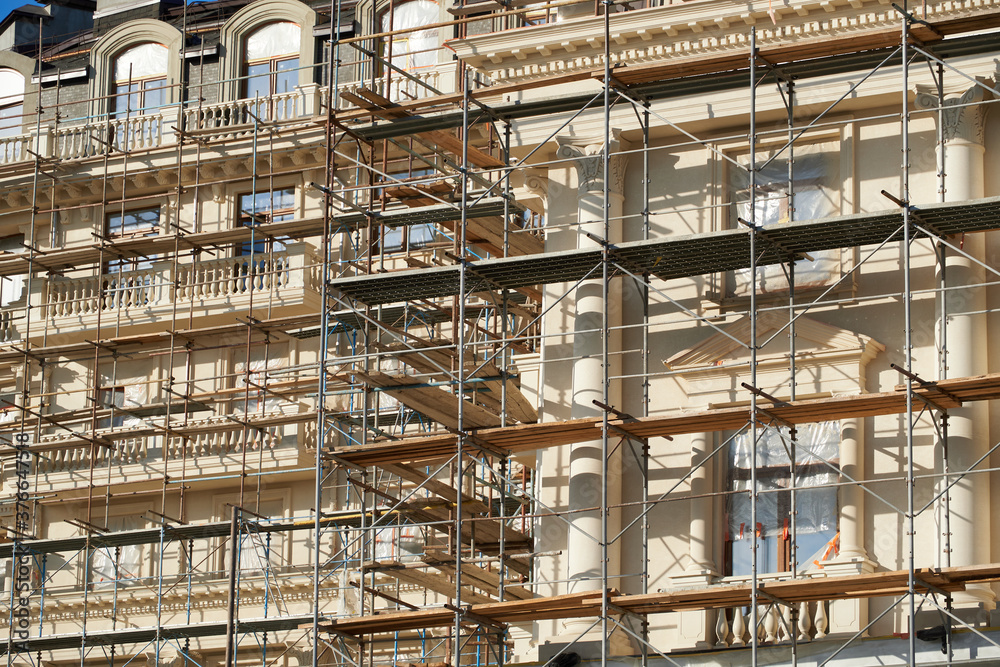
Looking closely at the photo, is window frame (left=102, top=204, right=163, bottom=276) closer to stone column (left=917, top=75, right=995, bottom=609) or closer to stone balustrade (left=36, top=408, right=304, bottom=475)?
stone balustrade (left=36, top=408, right=304, bottom=475)

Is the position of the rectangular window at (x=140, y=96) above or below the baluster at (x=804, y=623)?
above

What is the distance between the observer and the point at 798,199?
111 ft

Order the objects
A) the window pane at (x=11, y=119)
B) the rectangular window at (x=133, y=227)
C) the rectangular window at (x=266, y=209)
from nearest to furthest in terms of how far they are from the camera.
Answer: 1. the rectangular window at (x=266, y=209)
2. the rectangular window at (x=133, y=227)
3. the window pane at (x=11, y=119)

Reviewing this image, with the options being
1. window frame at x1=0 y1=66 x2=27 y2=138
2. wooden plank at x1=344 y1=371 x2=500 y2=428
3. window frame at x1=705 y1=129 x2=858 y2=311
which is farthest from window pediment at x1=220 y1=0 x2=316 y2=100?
window frame at x1=705 y1=129 x2=858 y2=311

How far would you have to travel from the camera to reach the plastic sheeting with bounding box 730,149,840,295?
3319 cm

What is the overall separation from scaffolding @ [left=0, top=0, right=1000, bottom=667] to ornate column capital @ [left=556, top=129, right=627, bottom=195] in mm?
64

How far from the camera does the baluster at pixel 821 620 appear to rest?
1208 inches

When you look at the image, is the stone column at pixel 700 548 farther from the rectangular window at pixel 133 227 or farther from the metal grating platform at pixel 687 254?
the rectangular window at pixel 133 227

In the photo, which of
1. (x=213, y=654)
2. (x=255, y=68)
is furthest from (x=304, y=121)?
(x=213, y=654)

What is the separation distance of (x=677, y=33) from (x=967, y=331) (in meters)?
6.67

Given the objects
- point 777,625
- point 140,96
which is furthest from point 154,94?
point 777,625

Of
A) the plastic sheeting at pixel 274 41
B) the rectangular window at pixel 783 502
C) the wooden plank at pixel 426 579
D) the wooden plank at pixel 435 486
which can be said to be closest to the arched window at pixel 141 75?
the plastic sheeting at pixel 274 41

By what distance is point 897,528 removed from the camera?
31.1 meters

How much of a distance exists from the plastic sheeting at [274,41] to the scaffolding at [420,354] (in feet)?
4.02
